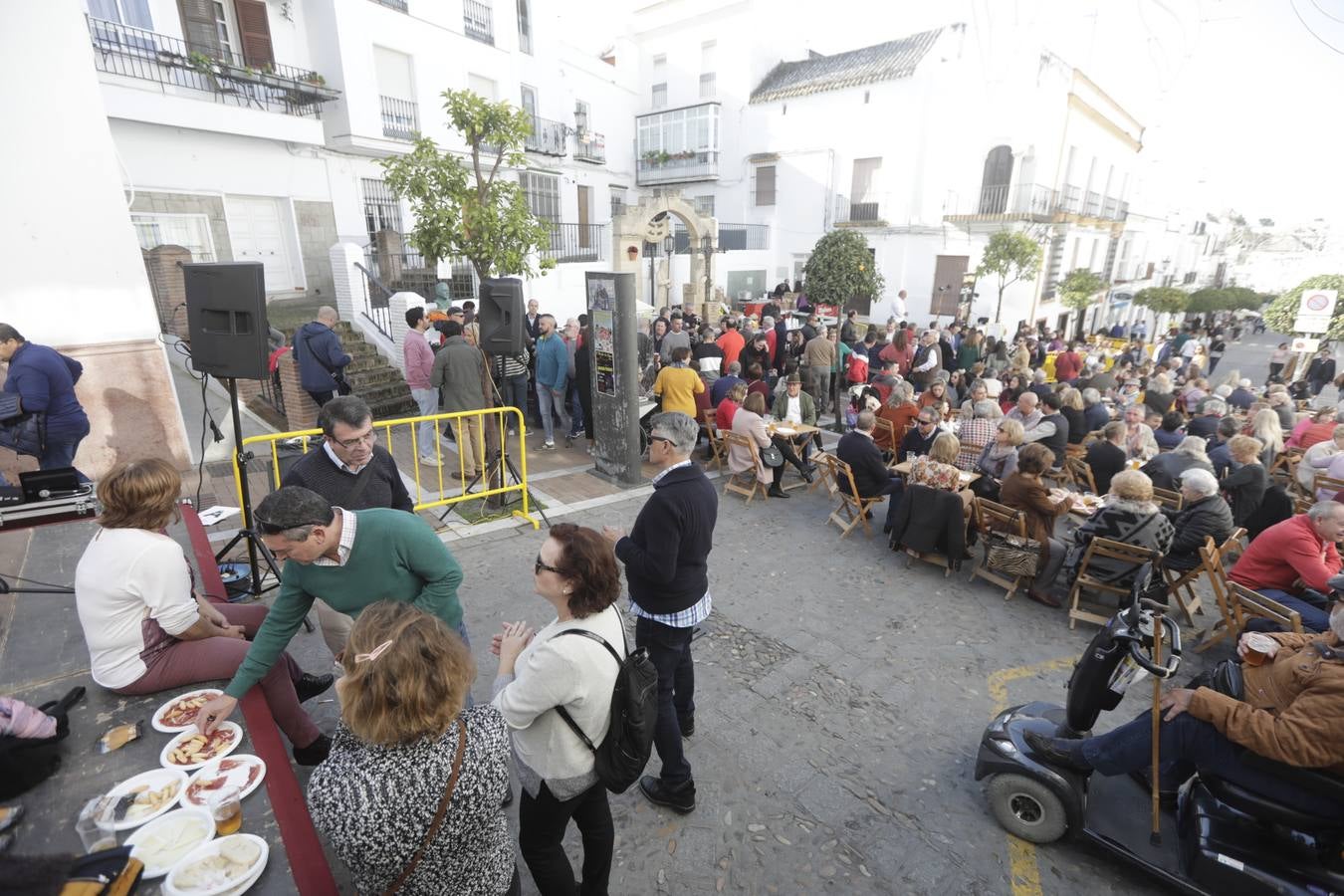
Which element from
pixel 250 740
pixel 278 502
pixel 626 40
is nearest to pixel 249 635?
pixel 250 740

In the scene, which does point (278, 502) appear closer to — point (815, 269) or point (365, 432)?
point (365, 432)

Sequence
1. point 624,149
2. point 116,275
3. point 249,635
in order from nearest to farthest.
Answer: point 249,635, point 116,275, point 624,149

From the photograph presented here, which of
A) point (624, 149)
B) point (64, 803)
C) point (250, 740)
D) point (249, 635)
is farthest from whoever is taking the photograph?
point (624, 149)

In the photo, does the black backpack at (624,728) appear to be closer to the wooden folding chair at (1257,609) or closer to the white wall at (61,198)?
the wooden folding chair at (1257,609)

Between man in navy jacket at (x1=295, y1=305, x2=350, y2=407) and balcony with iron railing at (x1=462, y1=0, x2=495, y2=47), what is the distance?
14.4 m

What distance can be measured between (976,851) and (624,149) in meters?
29.4

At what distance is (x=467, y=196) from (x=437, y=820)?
300 inches

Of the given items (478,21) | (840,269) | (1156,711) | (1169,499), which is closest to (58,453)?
(1156,711)

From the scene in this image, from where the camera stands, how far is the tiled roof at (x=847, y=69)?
869 inches

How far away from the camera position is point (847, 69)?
2431 cm

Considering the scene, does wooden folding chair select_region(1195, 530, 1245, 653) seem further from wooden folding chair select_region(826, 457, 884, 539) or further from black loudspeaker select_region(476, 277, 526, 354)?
black loudspeaker select_region(476, 277, 526, 354)

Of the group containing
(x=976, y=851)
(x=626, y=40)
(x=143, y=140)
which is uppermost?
(x=626, y=40)

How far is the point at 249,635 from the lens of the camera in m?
3.32

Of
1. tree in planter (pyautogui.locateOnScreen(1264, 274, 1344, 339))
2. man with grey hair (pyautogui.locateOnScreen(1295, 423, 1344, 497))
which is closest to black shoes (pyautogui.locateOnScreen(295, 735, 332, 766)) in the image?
man with grey hair (pyautogui.locateOnScreen(1295, 423, 1344, 497))
